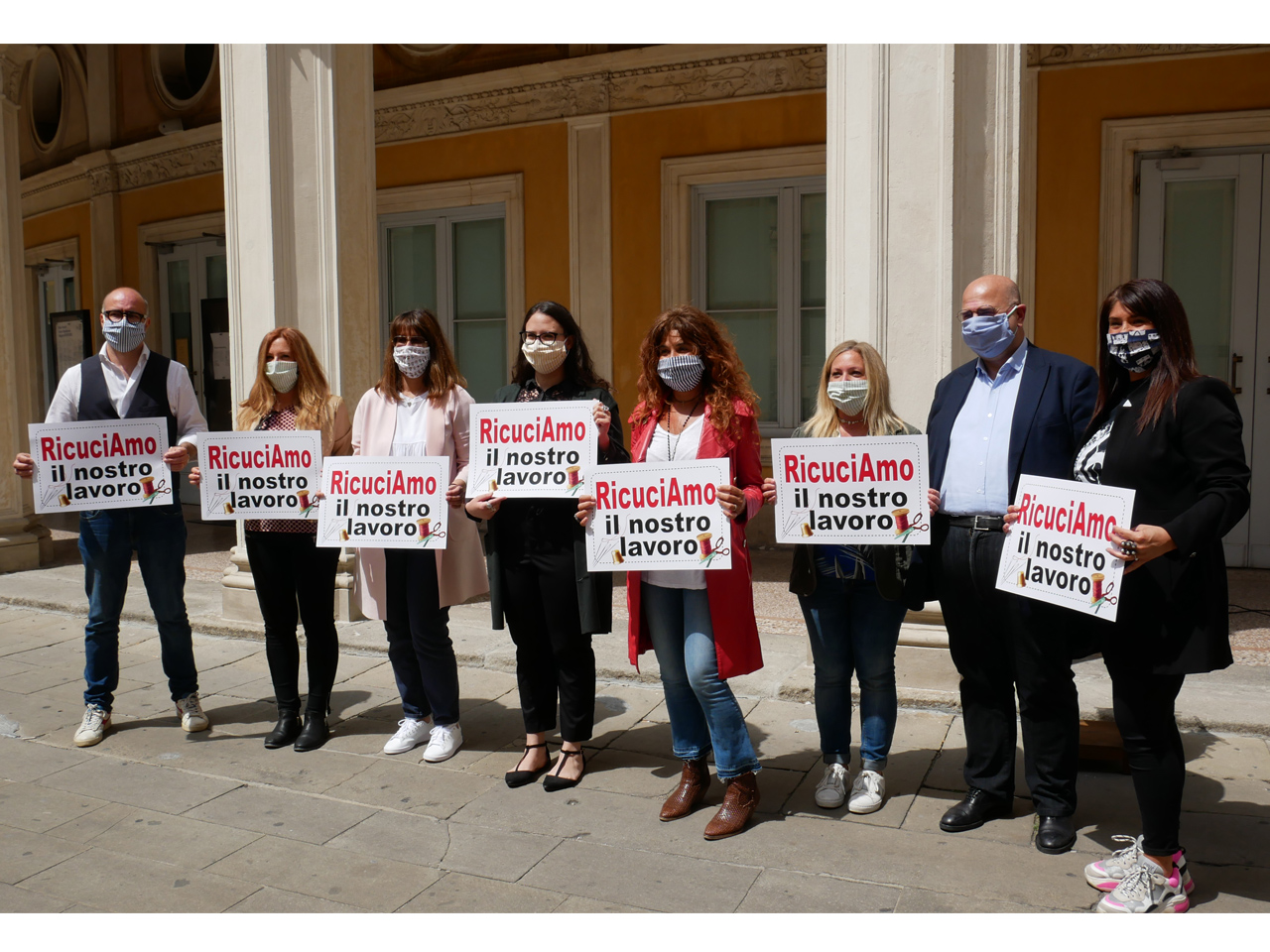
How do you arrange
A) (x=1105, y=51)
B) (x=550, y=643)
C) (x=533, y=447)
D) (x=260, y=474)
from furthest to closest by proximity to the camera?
(x=1105, y=51), (x=260, y=474), (x=550, y=643), (x=533, y=447)

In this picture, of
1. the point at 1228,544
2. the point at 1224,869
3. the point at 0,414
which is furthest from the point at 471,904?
the point at 0,414

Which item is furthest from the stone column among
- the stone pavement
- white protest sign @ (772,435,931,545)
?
white protest sign @ (772,435,931,545)

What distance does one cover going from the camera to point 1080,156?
27.1 feet

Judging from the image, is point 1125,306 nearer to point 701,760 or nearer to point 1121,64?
point 701,760

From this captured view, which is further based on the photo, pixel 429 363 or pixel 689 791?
pixel 429 363

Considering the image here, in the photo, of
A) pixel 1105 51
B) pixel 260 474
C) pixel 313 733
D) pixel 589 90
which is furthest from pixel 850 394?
pixel 589 90

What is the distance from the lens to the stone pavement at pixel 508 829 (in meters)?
3.58

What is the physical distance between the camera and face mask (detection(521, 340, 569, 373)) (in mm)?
4426

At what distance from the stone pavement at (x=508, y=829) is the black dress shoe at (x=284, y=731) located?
62 mm

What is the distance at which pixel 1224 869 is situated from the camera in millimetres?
3682

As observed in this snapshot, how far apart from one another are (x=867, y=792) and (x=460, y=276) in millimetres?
8388

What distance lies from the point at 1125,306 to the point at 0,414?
9.76m

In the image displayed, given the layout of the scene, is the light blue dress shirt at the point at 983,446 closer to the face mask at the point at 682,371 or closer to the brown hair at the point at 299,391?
the face mask at the point at 682,371

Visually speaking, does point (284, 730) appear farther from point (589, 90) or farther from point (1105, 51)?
point (1105, 51)
